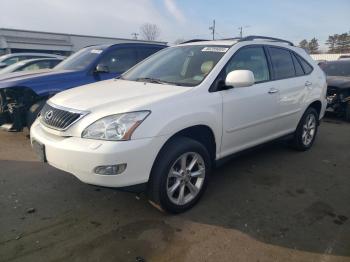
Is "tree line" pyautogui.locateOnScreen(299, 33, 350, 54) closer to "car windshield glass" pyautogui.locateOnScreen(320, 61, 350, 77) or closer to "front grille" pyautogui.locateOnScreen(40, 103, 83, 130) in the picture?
"car windshield glass" pyautogui.locateOnScreen(320, 61, 350, 77)

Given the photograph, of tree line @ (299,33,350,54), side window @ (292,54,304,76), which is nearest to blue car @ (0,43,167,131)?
side window @ (292,54,304,76)

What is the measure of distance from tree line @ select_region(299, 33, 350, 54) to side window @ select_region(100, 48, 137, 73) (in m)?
57.5

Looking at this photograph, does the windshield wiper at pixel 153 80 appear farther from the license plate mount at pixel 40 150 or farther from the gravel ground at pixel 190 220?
the license plate mount at pixel 40 150

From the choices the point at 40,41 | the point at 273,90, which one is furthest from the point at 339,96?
the point at 40,41

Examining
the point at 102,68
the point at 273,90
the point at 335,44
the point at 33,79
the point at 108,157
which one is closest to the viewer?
the point at 108,157

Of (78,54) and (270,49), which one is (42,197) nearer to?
(270,49)

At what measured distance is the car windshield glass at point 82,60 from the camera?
612 centimetres

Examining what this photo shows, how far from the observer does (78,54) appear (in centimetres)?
670

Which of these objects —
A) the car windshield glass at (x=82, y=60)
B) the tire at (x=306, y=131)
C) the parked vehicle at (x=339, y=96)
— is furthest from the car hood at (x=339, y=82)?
the car windshield glass at (x=82, y=60)

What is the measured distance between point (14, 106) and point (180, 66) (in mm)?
2948

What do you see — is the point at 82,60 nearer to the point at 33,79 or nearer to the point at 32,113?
the point at 33,79

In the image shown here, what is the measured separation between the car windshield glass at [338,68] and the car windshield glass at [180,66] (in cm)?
628

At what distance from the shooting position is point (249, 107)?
12.5 ft

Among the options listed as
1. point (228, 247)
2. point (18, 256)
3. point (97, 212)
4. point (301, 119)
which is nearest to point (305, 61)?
point (301, 119)
